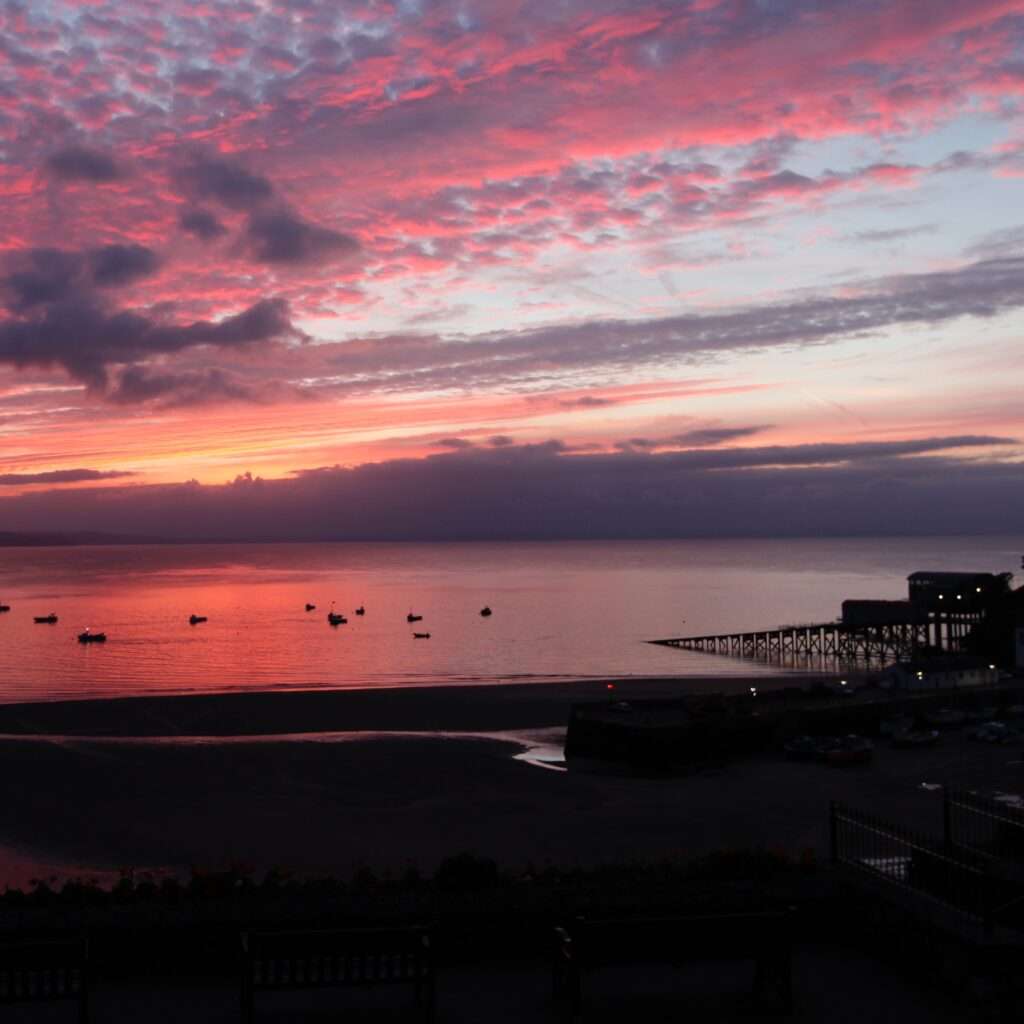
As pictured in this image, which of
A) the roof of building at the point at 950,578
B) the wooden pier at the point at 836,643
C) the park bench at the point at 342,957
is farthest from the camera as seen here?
the wooden pier at the point at 836,643

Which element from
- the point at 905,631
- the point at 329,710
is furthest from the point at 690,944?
the point at 905,631

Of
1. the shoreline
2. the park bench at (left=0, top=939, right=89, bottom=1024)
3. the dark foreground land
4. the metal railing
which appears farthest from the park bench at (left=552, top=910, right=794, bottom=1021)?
the shoreline

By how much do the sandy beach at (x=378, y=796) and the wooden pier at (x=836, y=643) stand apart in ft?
126

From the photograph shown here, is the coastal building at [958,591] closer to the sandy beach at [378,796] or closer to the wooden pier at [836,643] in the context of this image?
the wooden pier at [836,643]

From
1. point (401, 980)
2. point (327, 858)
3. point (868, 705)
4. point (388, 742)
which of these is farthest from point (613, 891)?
point (868, 705)

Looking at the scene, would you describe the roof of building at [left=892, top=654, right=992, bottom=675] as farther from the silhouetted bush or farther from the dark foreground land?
the silhouetted bush

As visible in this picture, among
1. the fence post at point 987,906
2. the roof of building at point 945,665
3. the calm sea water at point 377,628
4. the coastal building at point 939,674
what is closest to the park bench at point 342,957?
the fence post at point 987,906

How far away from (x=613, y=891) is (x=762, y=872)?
187 cm

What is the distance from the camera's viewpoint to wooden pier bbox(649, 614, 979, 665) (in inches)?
2931

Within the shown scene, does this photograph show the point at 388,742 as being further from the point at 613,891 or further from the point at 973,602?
the point at 973,602

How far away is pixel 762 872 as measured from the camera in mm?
11609

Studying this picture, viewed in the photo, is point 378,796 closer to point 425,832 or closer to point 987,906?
point 425,832

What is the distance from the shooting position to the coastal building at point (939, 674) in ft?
156

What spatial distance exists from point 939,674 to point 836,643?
125ft
